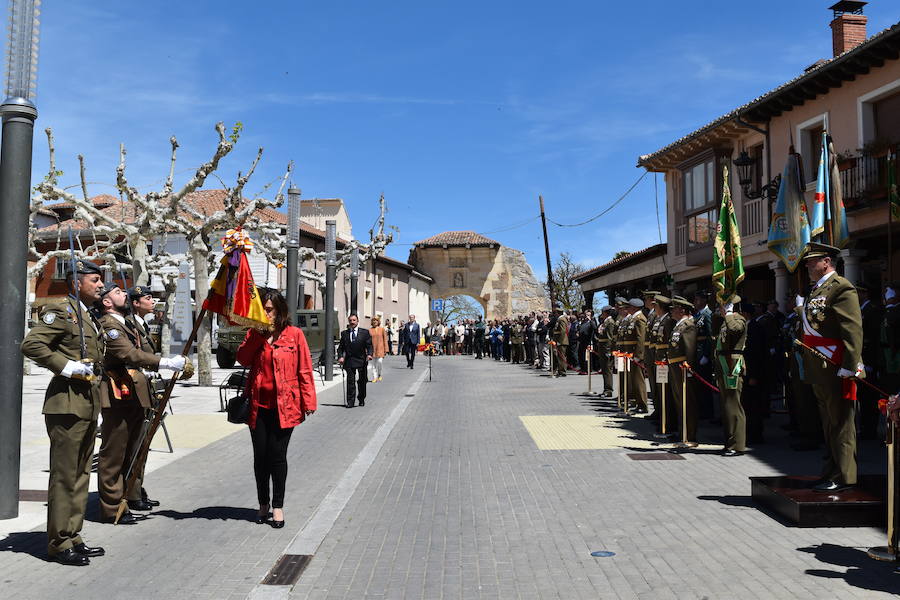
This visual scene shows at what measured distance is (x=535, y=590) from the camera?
4.60 meters

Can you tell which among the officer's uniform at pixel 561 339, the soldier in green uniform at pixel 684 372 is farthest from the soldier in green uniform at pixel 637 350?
the officer's uniform at pixel 561 339

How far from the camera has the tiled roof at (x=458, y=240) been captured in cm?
6418

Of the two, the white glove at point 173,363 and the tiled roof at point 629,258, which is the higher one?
the tiled roof at point 629,258

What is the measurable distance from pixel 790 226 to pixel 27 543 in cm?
990

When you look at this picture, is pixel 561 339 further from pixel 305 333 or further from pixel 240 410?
pixel 240 410

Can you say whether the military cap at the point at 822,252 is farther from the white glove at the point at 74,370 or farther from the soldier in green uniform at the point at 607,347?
the soldier in green uniform at the point at 607,347

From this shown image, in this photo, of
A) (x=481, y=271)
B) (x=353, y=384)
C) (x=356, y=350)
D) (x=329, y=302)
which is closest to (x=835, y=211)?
(x=356, y=350)

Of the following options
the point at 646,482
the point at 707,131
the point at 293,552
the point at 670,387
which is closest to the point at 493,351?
the point at 707,131

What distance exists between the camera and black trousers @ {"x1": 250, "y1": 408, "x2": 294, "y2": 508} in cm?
621

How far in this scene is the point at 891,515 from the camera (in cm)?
512

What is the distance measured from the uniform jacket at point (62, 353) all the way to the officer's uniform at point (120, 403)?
0.62 m

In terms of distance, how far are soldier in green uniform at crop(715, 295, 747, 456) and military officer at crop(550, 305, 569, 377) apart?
556 inches

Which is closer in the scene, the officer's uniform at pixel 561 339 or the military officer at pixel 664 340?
the military officer at pixel 664 340

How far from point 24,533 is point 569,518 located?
161 inches
